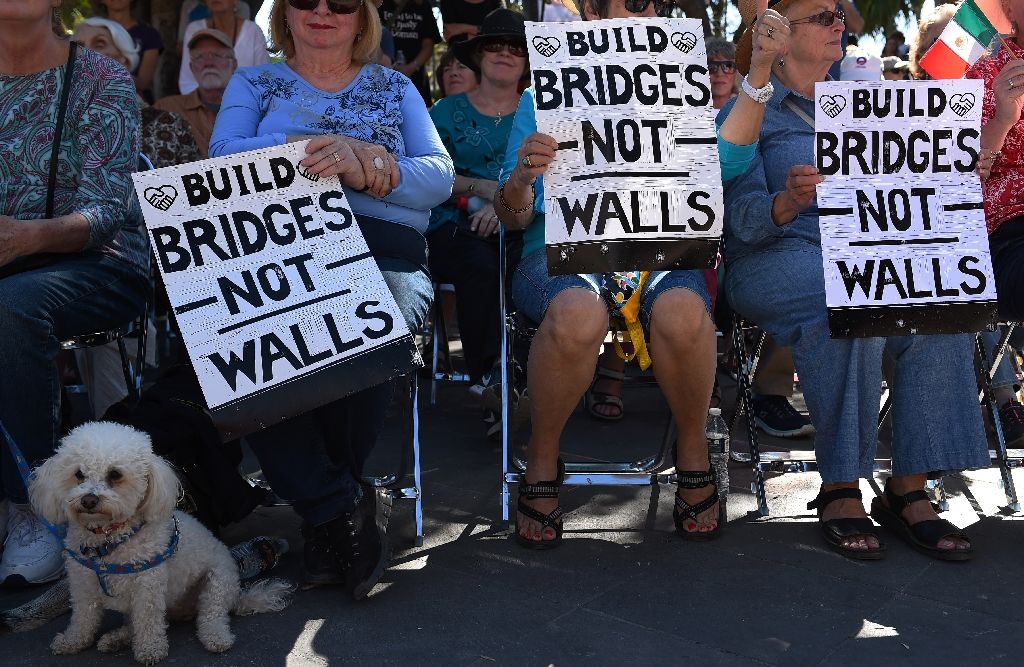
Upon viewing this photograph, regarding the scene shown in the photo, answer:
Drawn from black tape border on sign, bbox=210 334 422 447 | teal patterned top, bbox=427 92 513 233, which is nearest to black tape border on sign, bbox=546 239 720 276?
black tape border on sign, bbox=210 334 422 447

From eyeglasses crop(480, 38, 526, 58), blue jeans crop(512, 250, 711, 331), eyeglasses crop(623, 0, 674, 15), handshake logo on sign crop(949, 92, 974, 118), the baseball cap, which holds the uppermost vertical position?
the baseball cap

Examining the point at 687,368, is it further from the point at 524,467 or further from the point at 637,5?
the point at 637,5

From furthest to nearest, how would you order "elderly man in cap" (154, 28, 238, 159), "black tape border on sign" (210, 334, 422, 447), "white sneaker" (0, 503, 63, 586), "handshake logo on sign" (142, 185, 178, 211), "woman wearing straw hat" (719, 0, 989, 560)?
"elderly man in cap" (154, 28, 238, 159)
"woman wearing straw hat" (719, 0, 989, 560)
"white sneaker" (0, 503, 63, 586)
"handshake logo on sign" (142, 185, 178, 211)
"black tape border on sign" (210, 334, 422, 447)

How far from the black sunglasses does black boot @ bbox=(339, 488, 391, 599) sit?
1691 millimetres

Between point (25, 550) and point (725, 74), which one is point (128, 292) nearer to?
point (25, 550)

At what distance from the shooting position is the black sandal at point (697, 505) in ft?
12.9

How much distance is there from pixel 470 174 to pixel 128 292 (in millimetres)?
2269

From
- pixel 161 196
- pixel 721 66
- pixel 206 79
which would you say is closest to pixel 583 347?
pixel 161 196

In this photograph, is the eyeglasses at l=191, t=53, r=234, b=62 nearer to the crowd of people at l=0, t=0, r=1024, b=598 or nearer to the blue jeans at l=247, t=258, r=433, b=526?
the crowd of people at l=0, t=0, r=1024, b=598

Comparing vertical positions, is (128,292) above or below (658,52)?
Result: below

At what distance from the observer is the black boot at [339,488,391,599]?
342 cm

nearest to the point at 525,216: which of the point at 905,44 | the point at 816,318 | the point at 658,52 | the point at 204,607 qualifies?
the point at 658,52

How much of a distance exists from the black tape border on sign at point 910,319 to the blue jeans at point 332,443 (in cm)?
144

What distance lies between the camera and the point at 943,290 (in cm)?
383
